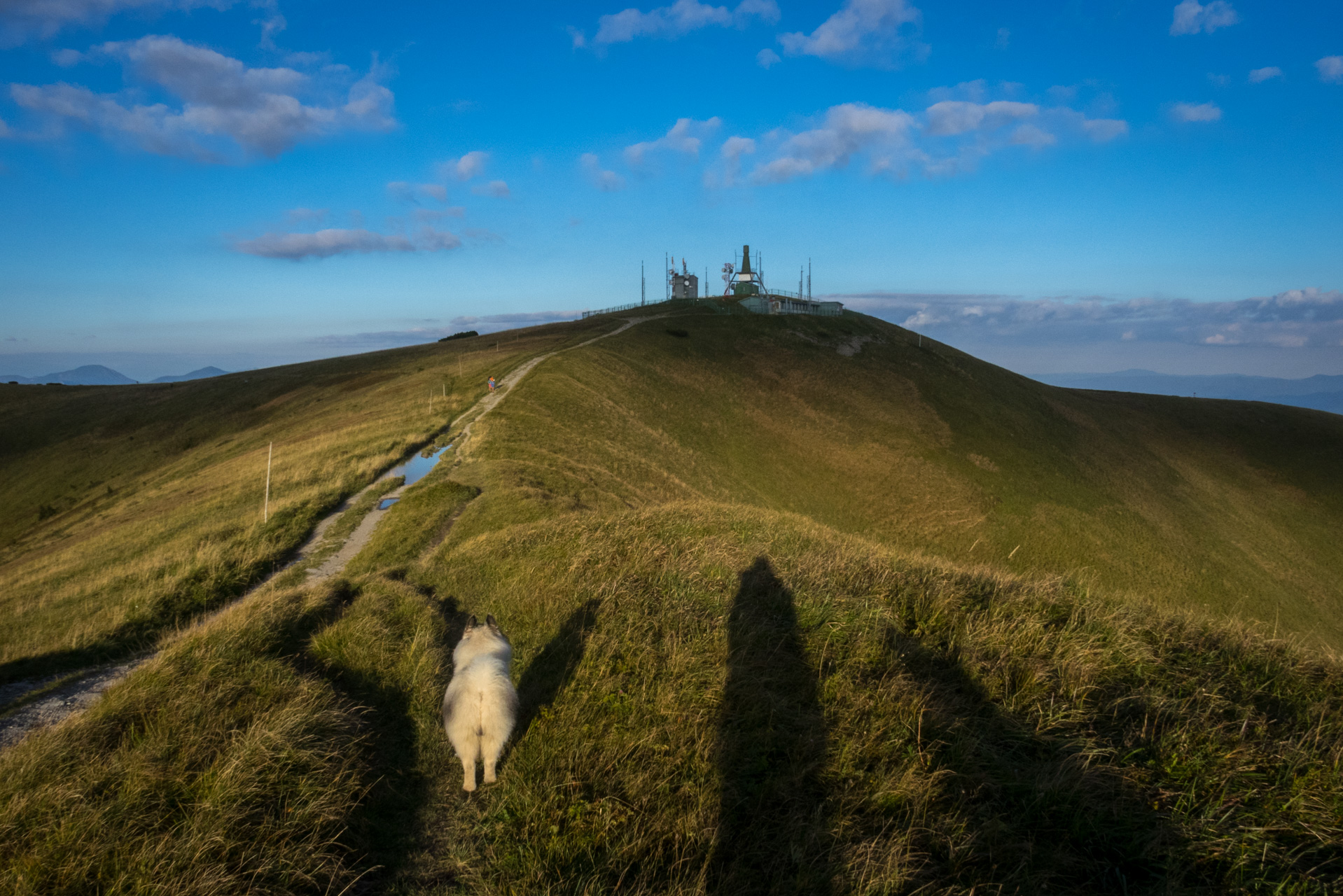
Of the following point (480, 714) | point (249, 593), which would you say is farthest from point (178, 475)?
point (480, 714)

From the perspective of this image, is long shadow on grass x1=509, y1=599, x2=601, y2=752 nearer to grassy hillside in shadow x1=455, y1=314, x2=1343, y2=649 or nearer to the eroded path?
the eroded path

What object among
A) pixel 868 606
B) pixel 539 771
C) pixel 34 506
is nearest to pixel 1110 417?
pixel 868 606

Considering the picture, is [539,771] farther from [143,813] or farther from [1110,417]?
[1110,417]

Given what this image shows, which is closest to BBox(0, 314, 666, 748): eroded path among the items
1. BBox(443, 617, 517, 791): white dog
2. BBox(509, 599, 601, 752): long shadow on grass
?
BBox(443, 617, 517, 791): white dog

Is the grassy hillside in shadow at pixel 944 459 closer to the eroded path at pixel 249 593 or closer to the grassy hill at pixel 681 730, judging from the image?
the eroded path at pixel 249 593

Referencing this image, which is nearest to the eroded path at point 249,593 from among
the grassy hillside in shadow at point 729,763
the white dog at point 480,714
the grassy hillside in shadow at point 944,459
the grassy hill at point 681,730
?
the grassy hill at point 681,730

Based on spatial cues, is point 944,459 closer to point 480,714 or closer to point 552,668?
point 552,668
